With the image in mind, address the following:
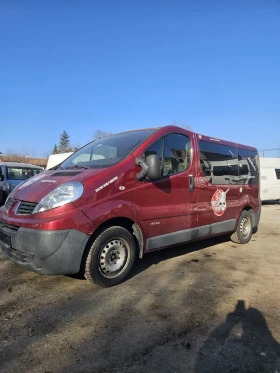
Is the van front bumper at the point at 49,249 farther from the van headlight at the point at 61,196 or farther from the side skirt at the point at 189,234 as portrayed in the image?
the side skirt at the point at 189,234

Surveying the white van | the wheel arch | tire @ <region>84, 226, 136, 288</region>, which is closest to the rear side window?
the wheel arch

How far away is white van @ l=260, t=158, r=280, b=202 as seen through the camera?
53.0 feet

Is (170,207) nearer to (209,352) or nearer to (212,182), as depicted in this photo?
(212,182)

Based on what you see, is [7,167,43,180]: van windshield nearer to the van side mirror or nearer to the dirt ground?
the dirt ground

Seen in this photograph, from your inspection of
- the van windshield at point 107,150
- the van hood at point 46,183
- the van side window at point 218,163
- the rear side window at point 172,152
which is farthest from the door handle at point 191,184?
the van hood at point 46,183

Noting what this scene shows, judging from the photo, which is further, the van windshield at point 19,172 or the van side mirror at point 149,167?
the van windshield at point 19,172

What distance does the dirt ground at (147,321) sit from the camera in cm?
242

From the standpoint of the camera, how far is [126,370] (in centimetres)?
230

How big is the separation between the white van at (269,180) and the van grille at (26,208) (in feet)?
47.6

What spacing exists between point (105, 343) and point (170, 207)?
2356 mm

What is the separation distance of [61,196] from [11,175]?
885 cm

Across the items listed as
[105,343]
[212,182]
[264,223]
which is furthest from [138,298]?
[264,223]

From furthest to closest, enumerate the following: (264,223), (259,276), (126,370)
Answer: (264,223)
(259,276)
(126,370)

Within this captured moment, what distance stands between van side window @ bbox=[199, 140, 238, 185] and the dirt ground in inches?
67.1
